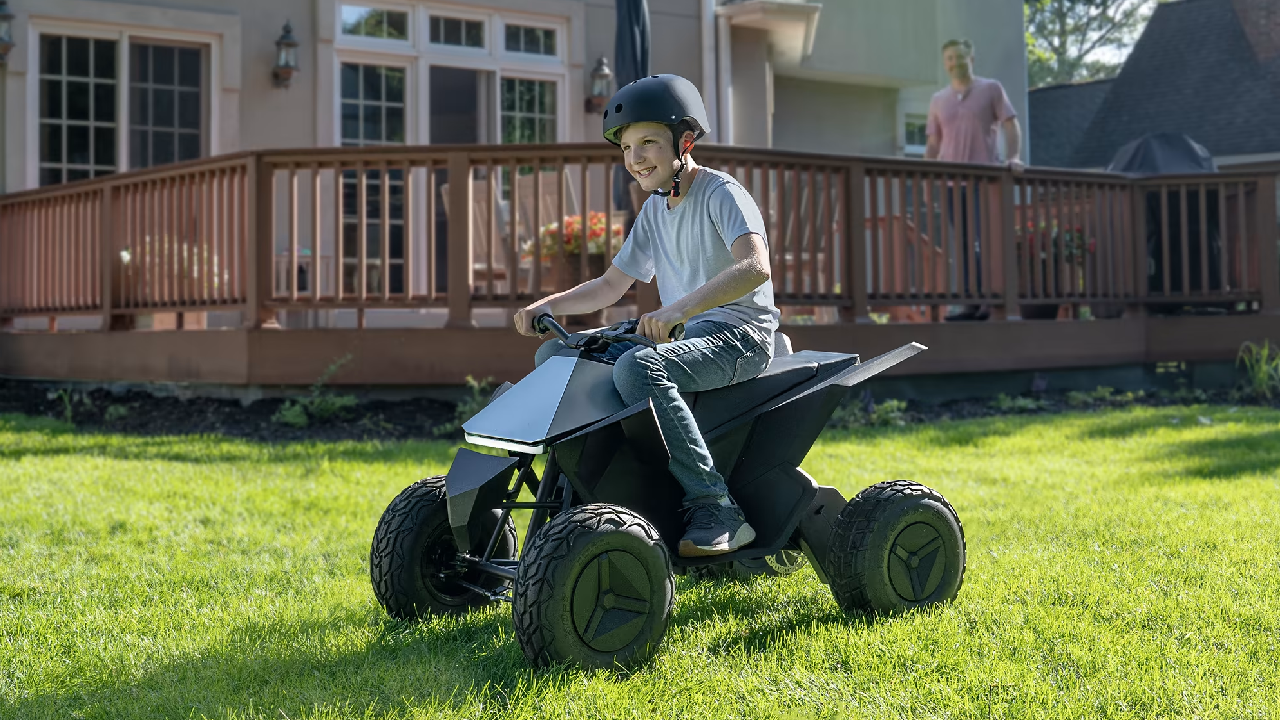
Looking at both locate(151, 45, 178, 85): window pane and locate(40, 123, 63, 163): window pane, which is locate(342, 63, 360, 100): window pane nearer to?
locate(151, 45, 178, 85): window pane

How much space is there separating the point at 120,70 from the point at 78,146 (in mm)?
710

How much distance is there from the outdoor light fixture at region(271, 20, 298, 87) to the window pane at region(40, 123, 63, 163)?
177cm

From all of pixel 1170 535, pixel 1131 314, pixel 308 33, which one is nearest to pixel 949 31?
pixel 1131 314

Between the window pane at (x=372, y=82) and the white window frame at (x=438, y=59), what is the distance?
80 mm

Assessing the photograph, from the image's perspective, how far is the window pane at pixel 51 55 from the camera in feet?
33.8

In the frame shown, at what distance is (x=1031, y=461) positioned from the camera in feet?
21.4

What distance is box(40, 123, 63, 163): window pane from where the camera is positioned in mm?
10422

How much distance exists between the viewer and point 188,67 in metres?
10.8

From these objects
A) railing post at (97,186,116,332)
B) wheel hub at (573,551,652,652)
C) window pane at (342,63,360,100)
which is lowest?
wheel hub at (573,551,652,652)

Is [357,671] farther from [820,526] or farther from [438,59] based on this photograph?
[438,59]

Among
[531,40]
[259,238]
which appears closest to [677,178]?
[259,238]

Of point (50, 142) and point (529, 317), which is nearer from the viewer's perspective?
point (529, 317)

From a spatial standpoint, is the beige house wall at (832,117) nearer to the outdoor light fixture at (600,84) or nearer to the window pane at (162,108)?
the outdoor light fixture at (600,84)

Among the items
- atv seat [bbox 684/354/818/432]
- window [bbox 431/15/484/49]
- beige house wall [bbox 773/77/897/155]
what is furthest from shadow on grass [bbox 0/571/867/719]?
beige house wall [bbox 773/77/897/155]
